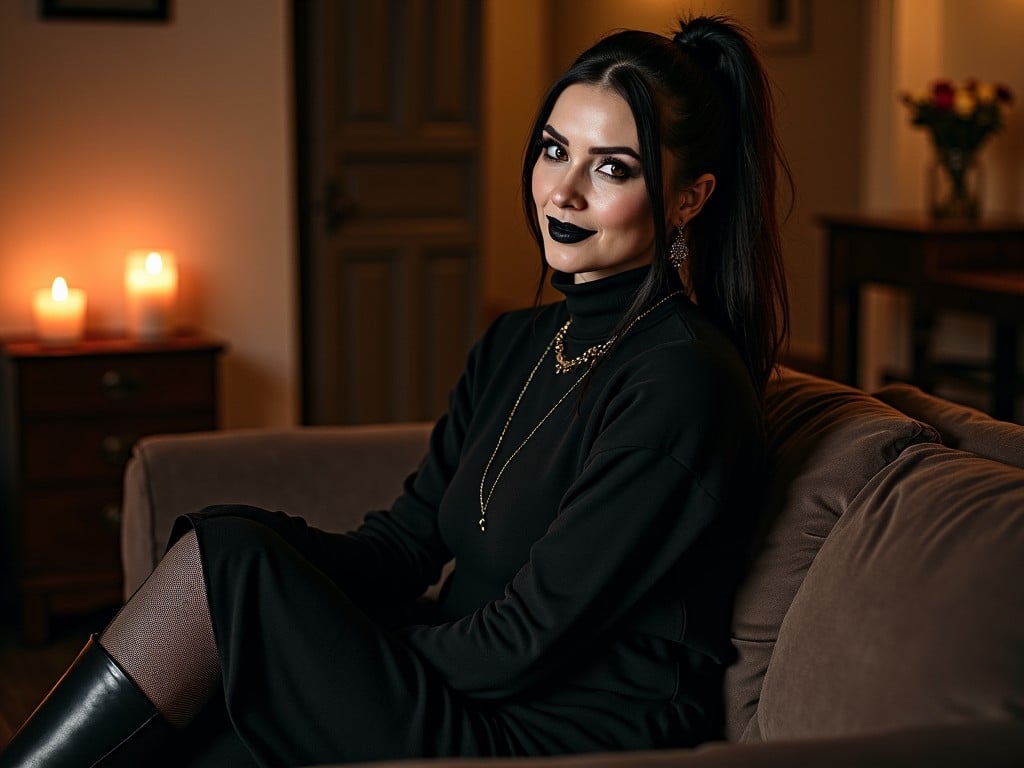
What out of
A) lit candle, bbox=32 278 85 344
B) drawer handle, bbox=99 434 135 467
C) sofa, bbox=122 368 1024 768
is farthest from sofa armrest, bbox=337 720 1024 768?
lit candle, bbox=32 278 85 344

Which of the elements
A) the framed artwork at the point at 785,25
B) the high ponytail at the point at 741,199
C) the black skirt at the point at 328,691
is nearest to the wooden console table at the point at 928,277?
the framed artwork at the point at 785,25

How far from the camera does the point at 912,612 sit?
3.98ft

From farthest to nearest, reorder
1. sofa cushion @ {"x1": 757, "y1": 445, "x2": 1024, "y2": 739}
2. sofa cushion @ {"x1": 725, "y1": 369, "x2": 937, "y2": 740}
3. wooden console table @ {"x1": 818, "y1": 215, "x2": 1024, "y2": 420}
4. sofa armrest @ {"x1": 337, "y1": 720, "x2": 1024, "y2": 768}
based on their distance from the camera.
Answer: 1. wooden console table @ {"x1": 818, "y1": 215, "x2": 1024, "y2": 420}
2. sofa cushion @ {"x1": 725, "y1": 369, "x2": 937, "y2": 740}
3. sofa cushion @ {"x1": 757, "y1": 445, "x2": 1024, "y2": 739}
4. sofa armrest @ {"x1": 337, "y1": 720, "x2": 1024, "y2": 768}

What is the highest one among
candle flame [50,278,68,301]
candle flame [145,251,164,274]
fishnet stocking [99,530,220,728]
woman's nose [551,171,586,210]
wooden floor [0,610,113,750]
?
woman's nose [551,171,586,210]

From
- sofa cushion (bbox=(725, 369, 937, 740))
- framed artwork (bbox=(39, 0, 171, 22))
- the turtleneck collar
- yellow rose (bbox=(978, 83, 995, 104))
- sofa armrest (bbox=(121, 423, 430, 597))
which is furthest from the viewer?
yellow rose (bbox=(978, 83, 995, 104))

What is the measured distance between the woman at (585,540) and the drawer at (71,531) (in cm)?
158

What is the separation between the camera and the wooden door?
13.7ft

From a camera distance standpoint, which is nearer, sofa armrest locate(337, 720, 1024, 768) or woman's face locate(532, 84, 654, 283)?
sofa armrest locate(337, 720, 1024, 768)

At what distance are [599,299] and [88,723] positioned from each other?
2.56 ft

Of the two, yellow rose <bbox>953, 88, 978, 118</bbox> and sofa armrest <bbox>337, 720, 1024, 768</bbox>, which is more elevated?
yellow rose <bbox>953, 88, 978, 118</bbox>

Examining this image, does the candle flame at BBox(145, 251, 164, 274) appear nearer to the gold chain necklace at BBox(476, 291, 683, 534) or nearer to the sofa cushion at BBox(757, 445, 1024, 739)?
the gold chain necklace at BBox(476, 291, 683, 534)

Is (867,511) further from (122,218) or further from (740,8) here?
(740,8)

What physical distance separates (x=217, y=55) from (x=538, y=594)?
7.98 feet

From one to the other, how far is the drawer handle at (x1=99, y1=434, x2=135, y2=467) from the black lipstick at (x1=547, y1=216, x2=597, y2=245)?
1805 mm
